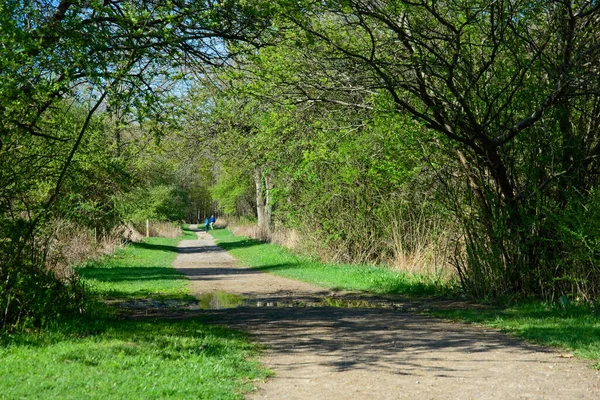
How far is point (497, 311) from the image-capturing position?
12.3 meters

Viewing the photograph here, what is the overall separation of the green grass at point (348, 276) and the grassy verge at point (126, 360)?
625 centimetres

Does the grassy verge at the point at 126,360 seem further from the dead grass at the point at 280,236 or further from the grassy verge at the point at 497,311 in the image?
the dead grass at the point at 280,236

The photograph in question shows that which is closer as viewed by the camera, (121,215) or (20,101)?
(20,101)

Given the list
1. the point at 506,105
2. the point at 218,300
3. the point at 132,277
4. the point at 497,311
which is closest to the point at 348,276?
the point at 218,300

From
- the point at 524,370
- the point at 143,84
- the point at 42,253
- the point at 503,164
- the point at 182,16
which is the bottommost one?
the point at 524,370

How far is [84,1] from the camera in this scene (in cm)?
1022

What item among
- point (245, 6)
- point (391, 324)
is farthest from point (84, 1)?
point (391, 324)

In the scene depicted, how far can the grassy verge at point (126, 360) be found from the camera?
6.25m

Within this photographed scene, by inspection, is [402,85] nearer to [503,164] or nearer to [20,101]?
[503,164]

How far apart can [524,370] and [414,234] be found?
11.9 m

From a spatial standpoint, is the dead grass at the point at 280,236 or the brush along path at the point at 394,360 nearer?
the brush along path at the point at 394,360

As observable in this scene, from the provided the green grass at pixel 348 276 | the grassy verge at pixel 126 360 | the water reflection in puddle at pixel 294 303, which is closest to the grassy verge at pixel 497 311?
the green grass at pixel 348 276

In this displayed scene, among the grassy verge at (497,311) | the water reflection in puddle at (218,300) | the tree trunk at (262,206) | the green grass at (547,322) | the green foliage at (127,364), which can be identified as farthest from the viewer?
the tree trunk at (262,206)

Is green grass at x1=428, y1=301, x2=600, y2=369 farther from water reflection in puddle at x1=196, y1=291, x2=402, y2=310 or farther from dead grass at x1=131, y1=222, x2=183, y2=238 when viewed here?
dead grass at x1=131, y1=222, x2=183, y2=238
